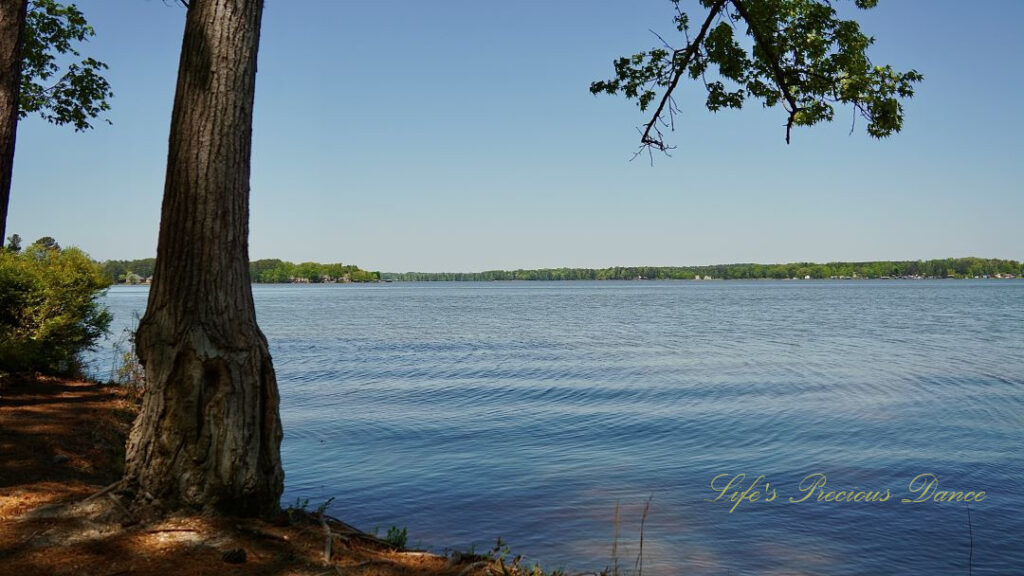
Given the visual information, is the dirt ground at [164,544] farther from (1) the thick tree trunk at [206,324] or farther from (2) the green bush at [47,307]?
(2) the green bush at [47,307]

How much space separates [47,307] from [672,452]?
36.4ft

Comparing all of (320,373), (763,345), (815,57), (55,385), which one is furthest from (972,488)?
(763,345)

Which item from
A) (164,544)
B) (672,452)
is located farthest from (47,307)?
(672,452)

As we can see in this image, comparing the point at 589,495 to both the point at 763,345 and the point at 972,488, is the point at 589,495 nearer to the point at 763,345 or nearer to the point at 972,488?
the point at 972,488

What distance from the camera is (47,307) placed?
12586 mm

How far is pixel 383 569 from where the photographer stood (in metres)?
4.83

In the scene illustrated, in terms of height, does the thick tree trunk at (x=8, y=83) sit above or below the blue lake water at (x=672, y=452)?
above

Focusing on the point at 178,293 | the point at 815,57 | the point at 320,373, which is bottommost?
the point at 320,373

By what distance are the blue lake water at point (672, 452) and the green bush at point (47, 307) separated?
4.18m

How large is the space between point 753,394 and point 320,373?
12399 millimetres

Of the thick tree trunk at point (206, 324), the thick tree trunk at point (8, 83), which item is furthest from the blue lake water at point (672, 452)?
the thick tree trunk at point (8, 83)

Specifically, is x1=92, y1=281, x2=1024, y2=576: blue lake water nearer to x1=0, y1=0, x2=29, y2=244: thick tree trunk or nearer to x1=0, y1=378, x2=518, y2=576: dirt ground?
x1=0, y1=378, x2=518, y2=576: dirt ground

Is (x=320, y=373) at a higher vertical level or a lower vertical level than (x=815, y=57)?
lower

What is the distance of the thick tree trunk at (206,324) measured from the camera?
5.18 meters
